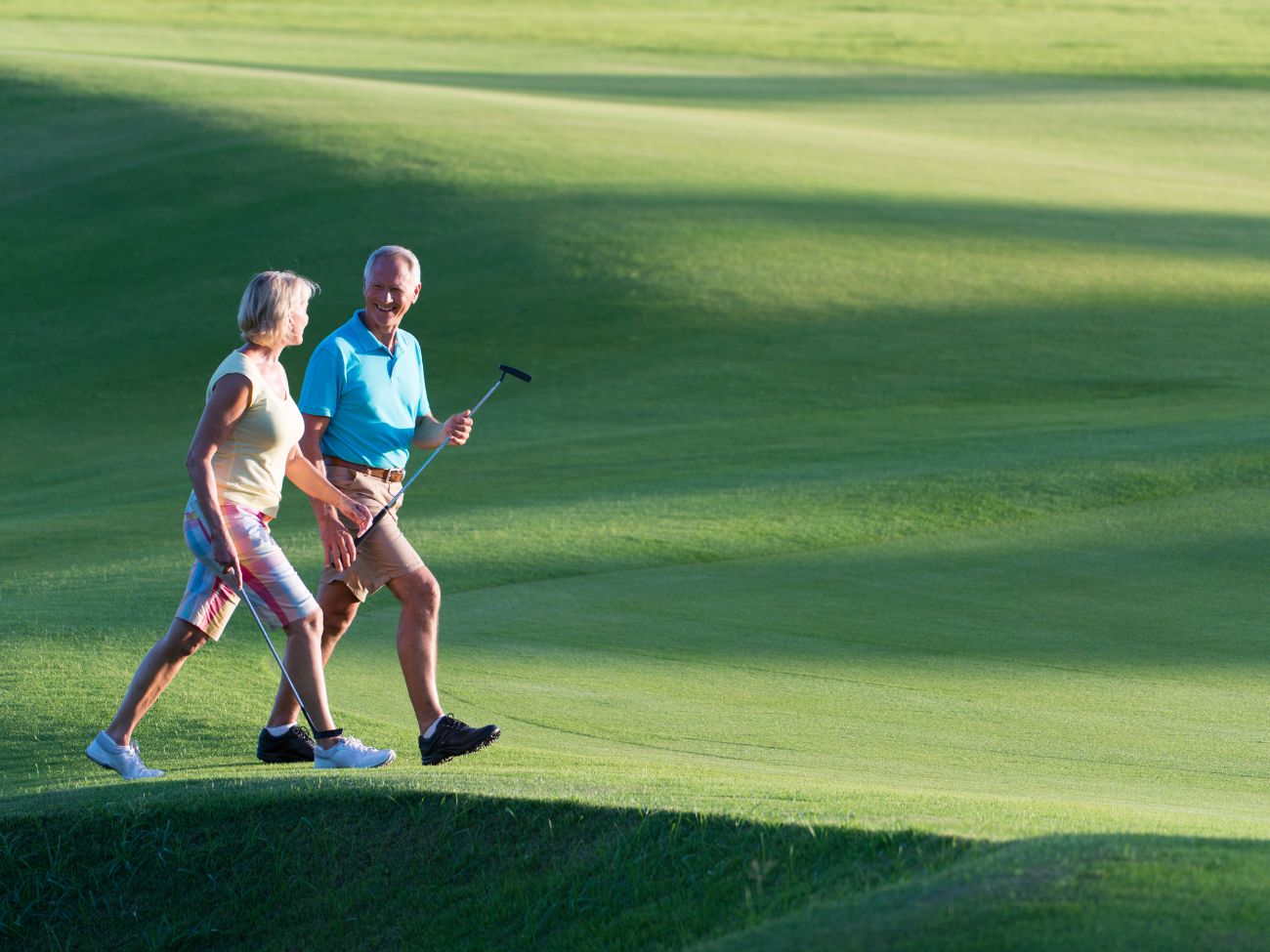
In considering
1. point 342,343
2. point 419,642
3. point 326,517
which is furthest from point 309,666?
point 342,343

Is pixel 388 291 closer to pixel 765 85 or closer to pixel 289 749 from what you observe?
pixel 289 749

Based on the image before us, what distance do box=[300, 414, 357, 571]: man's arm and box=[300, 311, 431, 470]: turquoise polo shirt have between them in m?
0.05

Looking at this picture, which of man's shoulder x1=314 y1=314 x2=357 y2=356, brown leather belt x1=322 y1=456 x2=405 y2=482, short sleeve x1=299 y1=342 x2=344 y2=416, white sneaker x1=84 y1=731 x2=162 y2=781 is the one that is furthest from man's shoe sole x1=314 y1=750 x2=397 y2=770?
man's shoulder x1=314 y1=314 x2=357 y2=356

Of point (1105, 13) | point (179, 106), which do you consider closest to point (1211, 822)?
point (179, 106)

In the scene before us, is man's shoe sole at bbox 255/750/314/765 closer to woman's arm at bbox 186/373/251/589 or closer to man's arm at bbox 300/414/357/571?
man's arm at bbox 300/414/357/571

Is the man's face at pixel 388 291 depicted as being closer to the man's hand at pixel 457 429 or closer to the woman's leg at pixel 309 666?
the man's hand at pixel 457 429

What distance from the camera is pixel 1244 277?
23812mm

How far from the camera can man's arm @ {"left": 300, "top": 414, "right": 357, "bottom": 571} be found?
7344 mm

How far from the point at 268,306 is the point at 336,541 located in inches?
40.0

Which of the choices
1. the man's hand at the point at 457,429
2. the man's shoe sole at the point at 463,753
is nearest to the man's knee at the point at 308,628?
the man's shoe sole at the point at 463,753

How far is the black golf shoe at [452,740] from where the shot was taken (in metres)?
7.29

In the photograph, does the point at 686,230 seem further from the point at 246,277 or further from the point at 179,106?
the point at 179,106

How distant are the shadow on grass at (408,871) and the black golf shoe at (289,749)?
1069 mm

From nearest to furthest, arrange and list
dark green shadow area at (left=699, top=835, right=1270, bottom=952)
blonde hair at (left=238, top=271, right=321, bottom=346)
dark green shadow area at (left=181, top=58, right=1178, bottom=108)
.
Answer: dark green shadow area at (left=699, top=835, right=1270, bottom=952), blonde hair at (left=238, top=271, right=321, bottom=346), dark green shadow area at (left=181, top=58, right=1178, bottom=108)
